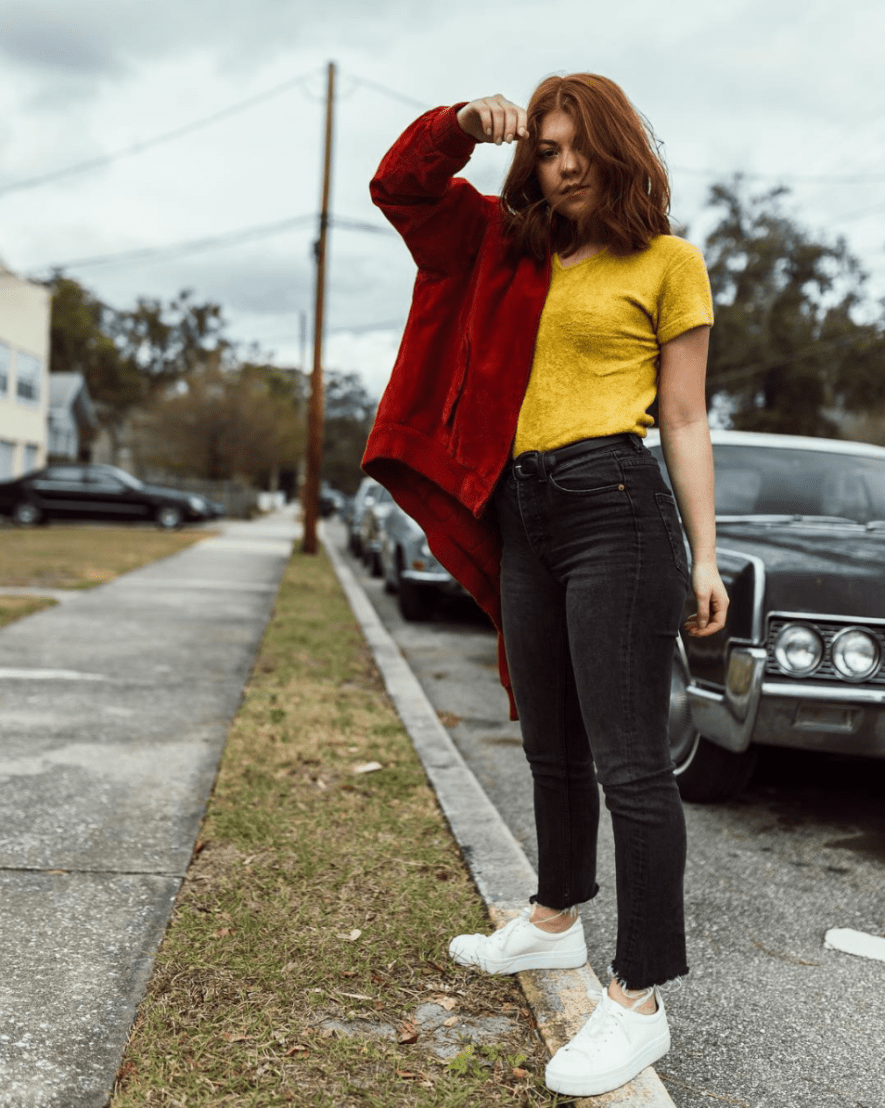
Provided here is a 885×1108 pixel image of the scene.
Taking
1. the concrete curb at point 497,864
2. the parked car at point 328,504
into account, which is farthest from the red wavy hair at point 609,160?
the parked car at point 328,504

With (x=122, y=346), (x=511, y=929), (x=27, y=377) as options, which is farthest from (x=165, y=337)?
(x=511, y=929)

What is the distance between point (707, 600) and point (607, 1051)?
0.88 metres

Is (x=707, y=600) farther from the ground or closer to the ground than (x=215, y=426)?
closer to the ground

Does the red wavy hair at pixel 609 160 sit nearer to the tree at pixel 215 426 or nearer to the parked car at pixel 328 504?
the tree at pixel 215 426

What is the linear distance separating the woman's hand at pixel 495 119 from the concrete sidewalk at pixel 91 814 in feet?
6.28

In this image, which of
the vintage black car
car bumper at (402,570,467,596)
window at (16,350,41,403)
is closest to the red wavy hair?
the vintage black car

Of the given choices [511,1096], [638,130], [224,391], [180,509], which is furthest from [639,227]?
[224,391]

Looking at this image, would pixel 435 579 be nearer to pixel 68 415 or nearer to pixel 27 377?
pixel 27 377

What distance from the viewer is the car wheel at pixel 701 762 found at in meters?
4.20

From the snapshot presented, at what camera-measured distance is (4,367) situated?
1244 inches

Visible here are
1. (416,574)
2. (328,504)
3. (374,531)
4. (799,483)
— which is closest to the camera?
(799,483)

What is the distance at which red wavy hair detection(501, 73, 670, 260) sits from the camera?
2074mm

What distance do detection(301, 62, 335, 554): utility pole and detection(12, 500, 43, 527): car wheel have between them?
9.80 meters

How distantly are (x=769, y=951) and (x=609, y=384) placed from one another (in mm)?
1715
